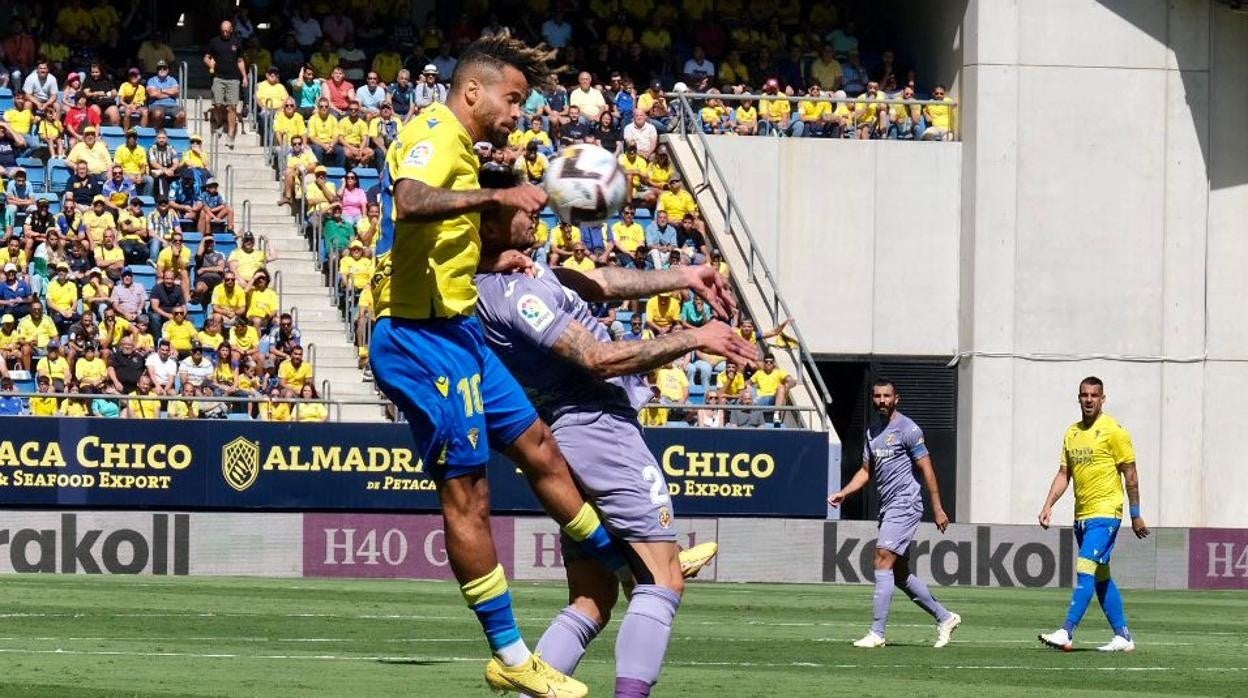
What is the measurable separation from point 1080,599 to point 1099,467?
1.23 metres

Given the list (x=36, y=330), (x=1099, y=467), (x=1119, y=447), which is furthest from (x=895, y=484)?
(x=36, y=330)

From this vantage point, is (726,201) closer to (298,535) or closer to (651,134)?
(651,134)

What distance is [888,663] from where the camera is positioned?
13.9 meters

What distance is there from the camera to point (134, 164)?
2866cm

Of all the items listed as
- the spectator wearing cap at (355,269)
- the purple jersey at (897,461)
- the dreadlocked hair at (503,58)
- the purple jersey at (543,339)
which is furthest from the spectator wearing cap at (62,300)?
the dreadlocked hair at (503,58)

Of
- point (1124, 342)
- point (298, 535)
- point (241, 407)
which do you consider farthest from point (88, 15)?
point (1124, 342)

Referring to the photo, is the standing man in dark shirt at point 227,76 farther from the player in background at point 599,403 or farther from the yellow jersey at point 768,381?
the player in background at point 599,403

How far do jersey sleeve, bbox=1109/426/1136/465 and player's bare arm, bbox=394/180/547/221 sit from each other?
394 inches

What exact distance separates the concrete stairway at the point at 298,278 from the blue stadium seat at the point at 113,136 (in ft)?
4.67

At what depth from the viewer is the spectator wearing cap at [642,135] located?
31.6 m

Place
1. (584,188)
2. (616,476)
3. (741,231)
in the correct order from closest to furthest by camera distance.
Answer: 1. (616,476)
2. (584,188)
3. (741,231)

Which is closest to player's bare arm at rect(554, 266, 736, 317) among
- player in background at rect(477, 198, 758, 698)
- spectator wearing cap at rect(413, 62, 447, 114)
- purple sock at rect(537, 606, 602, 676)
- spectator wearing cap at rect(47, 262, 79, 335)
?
player in background at rect(477, 198, 758, 698)

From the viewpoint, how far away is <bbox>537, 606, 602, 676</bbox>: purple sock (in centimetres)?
847

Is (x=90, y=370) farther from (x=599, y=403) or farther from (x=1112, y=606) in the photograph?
(x=599, y=403)
